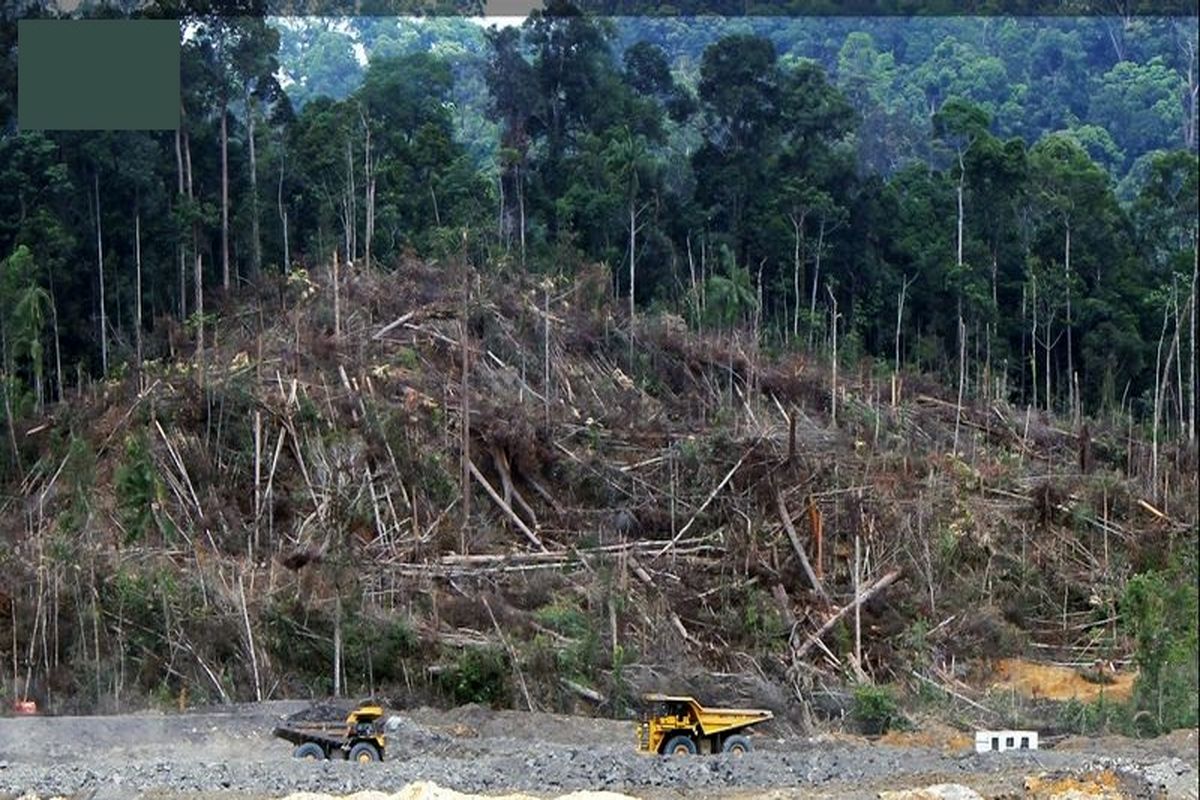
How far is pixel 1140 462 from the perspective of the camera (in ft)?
49.1

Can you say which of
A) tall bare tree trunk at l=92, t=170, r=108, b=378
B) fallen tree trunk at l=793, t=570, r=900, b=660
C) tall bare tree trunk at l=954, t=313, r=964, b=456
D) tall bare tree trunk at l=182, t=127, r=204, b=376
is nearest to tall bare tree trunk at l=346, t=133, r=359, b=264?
tall bare tree trunk at l=182, t=127, r=204, b=376

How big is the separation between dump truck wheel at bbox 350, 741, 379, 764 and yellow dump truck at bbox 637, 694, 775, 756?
1.30 m

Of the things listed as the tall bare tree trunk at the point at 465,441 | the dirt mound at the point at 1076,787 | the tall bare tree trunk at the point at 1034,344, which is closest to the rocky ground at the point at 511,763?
the dirt mound at the point at 1076,787

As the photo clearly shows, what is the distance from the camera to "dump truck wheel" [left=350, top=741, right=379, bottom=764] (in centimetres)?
1213

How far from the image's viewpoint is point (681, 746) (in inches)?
486

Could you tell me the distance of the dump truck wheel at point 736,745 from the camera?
1244 cm

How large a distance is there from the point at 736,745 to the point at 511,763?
1331 mm

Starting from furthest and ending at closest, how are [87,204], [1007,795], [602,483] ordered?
[602,483] < [87,204] < [1007,795]

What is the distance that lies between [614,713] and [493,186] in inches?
121

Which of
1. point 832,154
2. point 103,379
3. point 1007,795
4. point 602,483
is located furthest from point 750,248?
point 1007,795

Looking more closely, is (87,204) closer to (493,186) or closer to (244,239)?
(244,239)

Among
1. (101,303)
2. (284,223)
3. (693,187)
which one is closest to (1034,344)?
(693,187)

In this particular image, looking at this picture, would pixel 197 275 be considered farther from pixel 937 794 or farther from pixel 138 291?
pixel 937 794

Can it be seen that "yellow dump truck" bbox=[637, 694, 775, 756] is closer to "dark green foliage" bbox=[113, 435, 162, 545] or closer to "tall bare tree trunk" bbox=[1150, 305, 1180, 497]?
"dark green foliage" bbox=[113, 435, 162, 545]
